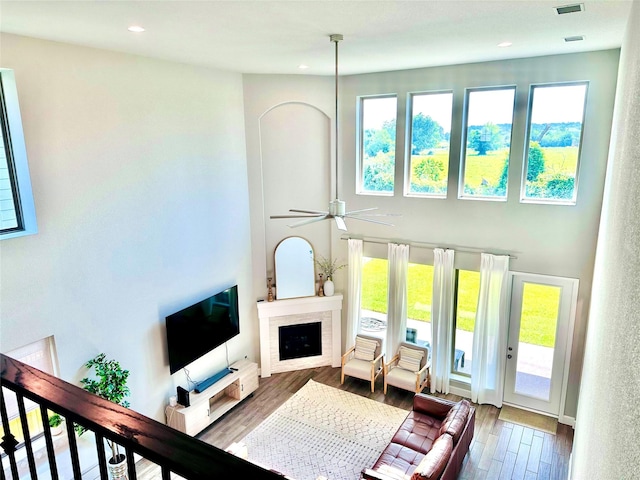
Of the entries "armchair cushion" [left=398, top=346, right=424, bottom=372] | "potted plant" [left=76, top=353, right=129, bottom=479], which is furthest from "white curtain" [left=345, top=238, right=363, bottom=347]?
"potted plant" [left=76, top=353, right=129, bottom=479]

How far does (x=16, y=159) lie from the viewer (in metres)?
4.37

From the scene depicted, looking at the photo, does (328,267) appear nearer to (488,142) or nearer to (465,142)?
(465,142)

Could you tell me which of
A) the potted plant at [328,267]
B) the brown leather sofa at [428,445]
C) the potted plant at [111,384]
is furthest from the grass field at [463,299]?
the potted plant at [111,384]

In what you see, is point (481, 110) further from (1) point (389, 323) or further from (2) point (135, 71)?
(2) point (135, 71)

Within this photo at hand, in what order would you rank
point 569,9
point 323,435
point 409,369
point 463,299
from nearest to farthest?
point 569,9, point 323,435, point 463,299, point 409,369

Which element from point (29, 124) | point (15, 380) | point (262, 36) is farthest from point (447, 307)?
point (15, 380)

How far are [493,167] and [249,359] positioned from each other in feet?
17.8

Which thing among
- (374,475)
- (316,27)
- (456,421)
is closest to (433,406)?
(456,421)

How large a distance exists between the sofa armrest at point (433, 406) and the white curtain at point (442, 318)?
4.10ft

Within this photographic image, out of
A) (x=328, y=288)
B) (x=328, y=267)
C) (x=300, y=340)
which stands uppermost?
(x=328, y=267)

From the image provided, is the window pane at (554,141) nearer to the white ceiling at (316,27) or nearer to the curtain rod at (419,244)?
the white ceiling at (316,27)

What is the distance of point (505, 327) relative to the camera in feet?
22.7

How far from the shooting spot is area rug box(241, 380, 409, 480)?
5961mm

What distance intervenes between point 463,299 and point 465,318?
0.33 meters
